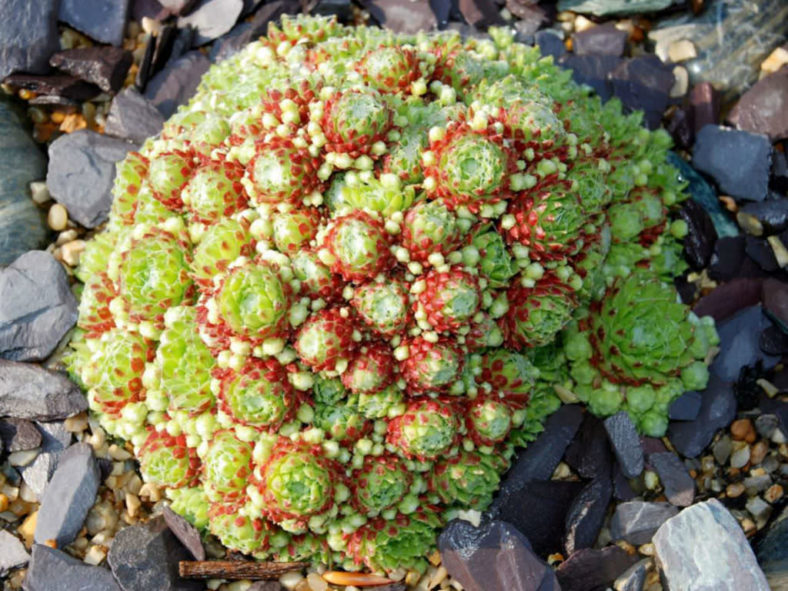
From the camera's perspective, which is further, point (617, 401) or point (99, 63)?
point (99, 63)

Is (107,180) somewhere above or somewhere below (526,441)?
above

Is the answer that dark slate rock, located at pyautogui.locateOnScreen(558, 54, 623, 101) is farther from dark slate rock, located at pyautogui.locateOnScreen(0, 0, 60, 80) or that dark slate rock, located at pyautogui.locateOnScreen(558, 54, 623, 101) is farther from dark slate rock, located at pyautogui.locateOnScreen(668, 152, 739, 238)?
dark slate rock, located at pyautogui.locateOnScreen(0, 0, 60, 80)

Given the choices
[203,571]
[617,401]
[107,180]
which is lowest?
[203,571]

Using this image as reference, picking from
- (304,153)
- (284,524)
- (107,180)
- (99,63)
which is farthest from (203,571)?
(99,63)

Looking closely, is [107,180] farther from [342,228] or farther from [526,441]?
[526,441]

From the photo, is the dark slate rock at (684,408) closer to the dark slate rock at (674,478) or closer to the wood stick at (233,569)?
the dark slate rock at (674,478)

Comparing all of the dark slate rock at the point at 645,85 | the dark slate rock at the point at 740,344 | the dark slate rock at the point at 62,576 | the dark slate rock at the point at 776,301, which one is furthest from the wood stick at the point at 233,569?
the dark slate rock at the point at 645,85

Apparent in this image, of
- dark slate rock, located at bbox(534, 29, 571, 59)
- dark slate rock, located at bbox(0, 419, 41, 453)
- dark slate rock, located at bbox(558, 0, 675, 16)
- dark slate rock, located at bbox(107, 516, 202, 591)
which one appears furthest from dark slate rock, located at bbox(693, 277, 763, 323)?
dark slate rock, located at bbox(0, 419, 41, 453)

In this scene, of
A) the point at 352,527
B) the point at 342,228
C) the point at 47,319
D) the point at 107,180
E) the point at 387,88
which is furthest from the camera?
the point at 107,180
